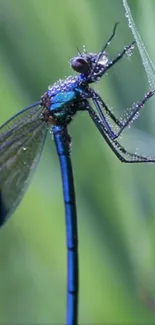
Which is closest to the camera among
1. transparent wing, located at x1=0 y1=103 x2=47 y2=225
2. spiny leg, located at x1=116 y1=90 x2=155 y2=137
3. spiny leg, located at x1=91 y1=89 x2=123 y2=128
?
spiny leg, located at x1=116 y1=90 x2=155 y2=137

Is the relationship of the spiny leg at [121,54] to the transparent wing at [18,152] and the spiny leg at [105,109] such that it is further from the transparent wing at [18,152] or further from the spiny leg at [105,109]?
the transparent wing at [18,152]

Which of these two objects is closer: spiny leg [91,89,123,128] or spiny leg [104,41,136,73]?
spiny leg [104,41,136,73]

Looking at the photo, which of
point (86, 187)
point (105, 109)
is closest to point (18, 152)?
point (86, 187)

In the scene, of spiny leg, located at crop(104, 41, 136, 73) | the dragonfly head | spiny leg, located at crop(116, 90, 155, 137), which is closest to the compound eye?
the dragonfly head

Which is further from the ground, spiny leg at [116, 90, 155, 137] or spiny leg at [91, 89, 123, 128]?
spiny leg at [91, 89, 123, 128]

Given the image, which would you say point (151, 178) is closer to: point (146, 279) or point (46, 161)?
point (146, 279)

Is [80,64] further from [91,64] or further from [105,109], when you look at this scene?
[105,109]

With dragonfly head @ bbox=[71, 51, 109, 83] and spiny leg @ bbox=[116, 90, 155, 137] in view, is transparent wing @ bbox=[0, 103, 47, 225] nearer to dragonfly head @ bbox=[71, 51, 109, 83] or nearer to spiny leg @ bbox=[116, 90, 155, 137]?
dragonfly head @ bbox=[71, 51, 109, 83]
